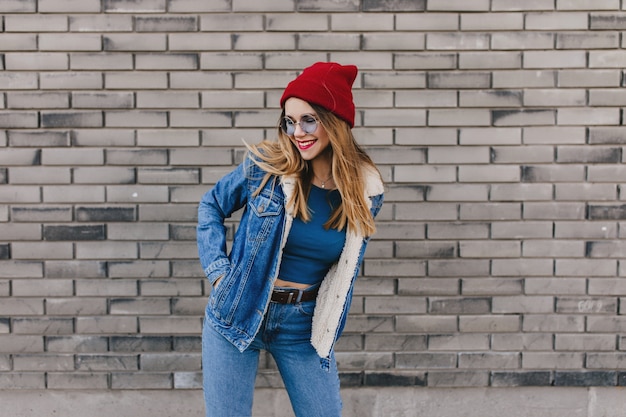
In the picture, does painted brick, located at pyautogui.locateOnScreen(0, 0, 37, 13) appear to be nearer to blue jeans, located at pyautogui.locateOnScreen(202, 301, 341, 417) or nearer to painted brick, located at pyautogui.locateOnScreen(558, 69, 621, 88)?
blue jeans, located at pyautogui.locateOnScreen(202, 301, 341, 417)

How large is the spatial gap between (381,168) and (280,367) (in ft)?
4.58

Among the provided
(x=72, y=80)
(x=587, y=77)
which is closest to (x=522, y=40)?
(x=587, y=77)

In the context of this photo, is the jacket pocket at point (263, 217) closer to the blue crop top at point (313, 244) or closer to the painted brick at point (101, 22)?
the blue crop top at point (313, 244)

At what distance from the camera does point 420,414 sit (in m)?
3.39

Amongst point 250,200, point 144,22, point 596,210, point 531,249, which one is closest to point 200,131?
point 144,22

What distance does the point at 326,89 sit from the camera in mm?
2107

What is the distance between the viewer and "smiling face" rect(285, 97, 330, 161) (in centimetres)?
211

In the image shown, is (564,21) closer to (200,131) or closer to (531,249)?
(531,249)

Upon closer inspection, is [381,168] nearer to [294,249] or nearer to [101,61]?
[294,249]

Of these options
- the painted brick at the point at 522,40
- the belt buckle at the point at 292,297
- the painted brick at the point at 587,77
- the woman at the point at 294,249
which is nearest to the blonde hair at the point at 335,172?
the woman at the point at 294,249

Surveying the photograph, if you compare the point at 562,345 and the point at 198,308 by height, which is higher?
the point at 198,308

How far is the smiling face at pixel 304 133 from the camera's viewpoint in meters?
2.11

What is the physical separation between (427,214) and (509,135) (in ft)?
2.10

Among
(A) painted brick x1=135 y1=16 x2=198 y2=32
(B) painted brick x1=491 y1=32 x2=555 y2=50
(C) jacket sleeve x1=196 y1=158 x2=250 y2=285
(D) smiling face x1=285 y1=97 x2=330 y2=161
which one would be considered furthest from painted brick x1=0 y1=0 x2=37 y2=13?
(B) painted brick x1=491 y1=32 x2=555 y2=50
